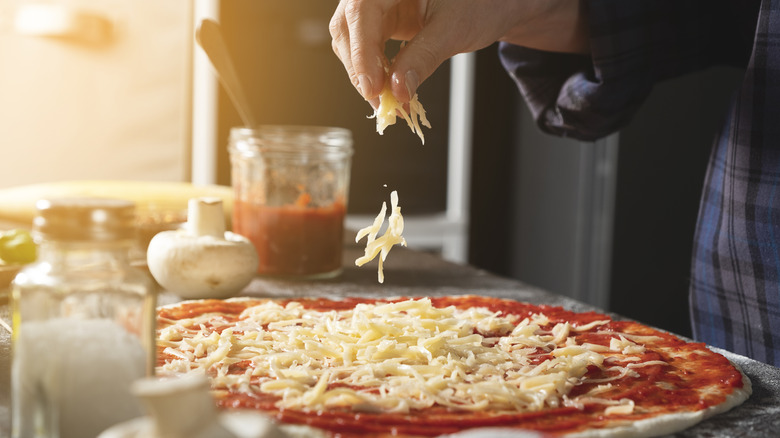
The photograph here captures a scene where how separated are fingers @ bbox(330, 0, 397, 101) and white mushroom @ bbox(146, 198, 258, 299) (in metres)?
0.37

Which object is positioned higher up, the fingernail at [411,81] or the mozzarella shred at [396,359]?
the fingernail at [411,81]

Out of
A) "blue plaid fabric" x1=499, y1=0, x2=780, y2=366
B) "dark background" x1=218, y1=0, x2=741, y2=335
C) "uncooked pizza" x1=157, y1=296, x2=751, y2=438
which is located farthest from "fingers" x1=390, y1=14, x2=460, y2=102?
"dark background" x1=218, y1=0, x2=741, y2=335

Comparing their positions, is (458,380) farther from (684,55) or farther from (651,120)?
(651,120)

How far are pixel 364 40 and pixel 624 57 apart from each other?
24.0 inches

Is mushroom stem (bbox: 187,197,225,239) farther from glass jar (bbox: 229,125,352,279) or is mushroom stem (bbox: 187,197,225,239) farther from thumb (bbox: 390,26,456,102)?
thumb (bbox: 390,26,456,102)

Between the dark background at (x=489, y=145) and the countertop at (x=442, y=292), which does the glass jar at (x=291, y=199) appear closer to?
the countertop at (x=442, y=292)

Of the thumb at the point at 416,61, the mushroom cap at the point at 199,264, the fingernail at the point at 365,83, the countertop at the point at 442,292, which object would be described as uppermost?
the thumb at the point at 416,61

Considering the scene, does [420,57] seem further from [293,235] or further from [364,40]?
[293,235]

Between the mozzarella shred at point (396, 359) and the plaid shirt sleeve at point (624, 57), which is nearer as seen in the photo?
the mozzarella shred at point (396, 359)

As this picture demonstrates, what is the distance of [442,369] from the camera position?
0.95m

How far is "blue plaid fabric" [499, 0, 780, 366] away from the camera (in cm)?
142

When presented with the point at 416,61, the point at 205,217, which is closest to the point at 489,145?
the point at 205,217

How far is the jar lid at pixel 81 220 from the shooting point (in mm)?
657

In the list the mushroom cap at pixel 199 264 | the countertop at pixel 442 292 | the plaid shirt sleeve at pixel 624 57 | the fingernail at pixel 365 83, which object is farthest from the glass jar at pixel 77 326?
the plaid shirt sleeve at pixel 624 57
